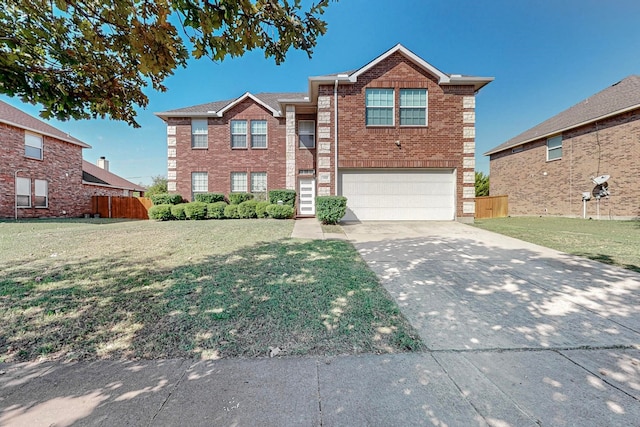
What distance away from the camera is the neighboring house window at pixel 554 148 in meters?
16.5

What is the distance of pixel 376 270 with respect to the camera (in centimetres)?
473

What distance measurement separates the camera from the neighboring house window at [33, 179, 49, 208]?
15.9 meters

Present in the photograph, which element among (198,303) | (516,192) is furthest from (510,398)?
(516,192)

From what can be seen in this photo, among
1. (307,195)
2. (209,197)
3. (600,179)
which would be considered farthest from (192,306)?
(600,179)

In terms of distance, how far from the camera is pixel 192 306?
327 cm

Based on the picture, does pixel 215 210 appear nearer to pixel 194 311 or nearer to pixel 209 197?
pixel 209 197

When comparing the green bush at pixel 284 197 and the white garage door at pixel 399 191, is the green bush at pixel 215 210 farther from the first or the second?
the white garage door at pixel 399 191

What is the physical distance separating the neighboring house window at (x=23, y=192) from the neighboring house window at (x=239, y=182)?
468 inches

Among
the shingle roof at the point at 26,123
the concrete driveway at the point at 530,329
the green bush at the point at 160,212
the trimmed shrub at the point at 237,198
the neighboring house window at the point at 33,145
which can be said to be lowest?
the concrete driveway at the point at 530,329

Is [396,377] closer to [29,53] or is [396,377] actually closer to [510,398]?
[510,398]

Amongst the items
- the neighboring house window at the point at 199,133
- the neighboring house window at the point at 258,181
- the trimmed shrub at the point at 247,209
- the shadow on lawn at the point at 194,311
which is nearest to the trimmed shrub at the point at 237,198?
the neighboring house window at the point at 258,181

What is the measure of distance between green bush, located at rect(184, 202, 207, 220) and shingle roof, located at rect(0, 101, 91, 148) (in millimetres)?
10965

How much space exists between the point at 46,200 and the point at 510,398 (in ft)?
76.7

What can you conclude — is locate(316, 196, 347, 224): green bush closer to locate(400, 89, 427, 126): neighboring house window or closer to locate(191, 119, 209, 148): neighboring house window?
locate(400, 89, 427, 126): neighboring house window
